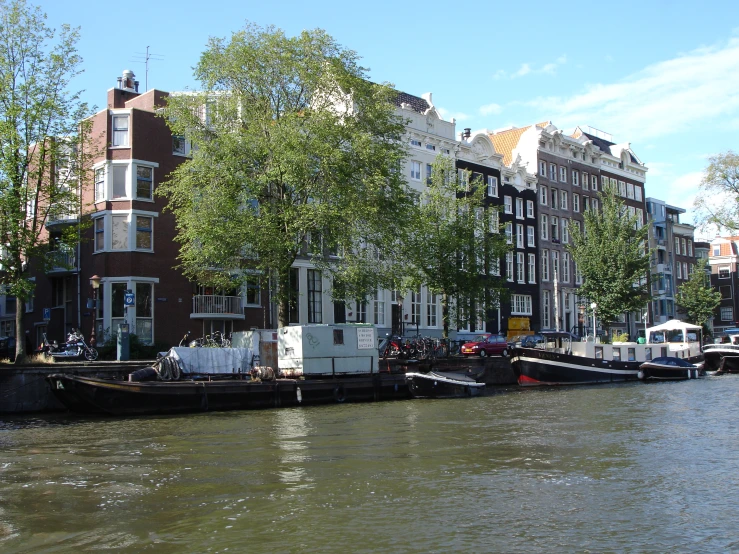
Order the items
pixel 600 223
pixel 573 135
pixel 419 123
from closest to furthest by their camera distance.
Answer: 1. pixel 419 123
2. pixel 600 223
3. pixel 573 135

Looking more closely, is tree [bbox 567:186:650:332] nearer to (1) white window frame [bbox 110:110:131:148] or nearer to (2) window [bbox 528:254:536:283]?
(2) window [bbox 528:254:536:283]

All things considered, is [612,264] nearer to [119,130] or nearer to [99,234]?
[119,130]

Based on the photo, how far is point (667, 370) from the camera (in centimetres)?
5109

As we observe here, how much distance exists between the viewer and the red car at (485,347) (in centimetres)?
4978

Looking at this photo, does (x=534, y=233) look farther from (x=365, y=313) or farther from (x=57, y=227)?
(x=57, y=227)

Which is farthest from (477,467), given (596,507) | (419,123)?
(419,123)

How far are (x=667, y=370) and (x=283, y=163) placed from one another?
29.4 meters

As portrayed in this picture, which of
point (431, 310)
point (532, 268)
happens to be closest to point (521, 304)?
point (532, 268)

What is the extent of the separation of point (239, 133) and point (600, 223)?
38438mm

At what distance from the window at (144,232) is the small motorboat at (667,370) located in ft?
101

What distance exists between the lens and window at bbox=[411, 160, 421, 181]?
60156mm

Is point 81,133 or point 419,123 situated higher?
point 419,123

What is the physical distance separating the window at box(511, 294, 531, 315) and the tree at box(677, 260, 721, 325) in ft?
89.1

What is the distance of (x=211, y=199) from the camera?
35688mm
